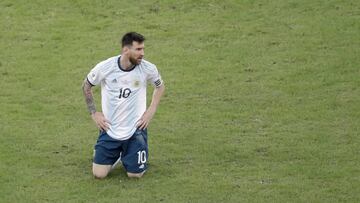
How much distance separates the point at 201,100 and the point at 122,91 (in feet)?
10.6

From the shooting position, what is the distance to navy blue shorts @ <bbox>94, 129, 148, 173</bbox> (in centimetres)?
1238

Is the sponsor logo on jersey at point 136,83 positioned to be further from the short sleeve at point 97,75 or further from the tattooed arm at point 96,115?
the tattooed arm at point 96,115

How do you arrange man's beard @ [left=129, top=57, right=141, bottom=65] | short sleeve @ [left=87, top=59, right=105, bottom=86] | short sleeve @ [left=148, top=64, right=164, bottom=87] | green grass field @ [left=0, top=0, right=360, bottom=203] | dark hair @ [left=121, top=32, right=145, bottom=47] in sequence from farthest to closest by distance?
1. short sleeve @ [left=148, top=64, right=164, bottom=87]
2. short sleeve @ [left=87, top=59, right=105, bottom=86]
3. man's beard @ [left=129, top=57, right=141, bottom=65]
4. dark hair @ [left=121, top=32, right=145, bottom=47]
5. green grass field @ [left=0, top=0, right=360, bottom=203]

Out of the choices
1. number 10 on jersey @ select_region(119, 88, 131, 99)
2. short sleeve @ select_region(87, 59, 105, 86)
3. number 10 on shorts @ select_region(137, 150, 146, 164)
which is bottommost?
number 10 on shorts @ select_region(137, 150, 146, 164)

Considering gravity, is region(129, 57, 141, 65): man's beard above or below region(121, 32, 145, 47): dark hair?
below

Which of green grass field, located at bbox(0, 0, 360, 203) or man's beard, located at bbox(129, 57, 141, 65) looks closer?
green grass field, located at bbox(0, 0, 360, 203)

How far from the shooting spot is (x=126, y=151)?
1260 cm

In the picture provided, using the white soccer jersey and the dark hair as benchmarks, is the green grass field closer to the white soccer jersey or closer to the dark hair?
the white soccer jersey

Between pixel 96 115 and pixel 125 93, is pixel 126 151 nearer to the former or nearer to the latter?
pixel 96 115

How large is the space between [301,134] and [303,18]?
5.72m

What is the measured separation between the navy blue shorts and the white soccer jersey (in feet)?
0.29

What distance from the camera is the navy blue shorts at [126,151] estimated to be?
40.6 feet

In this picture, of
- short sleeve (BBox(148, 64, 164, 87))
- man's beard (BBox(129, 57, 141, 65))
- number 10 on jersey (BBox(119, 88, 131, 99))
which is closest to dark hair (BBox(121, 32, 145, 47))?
man's beard (BBox(129, 57, 141, 65))

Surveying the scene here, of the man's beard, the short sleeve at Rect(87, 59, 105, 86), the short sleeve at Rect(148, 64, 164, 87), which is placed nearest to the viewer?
the man's beard
